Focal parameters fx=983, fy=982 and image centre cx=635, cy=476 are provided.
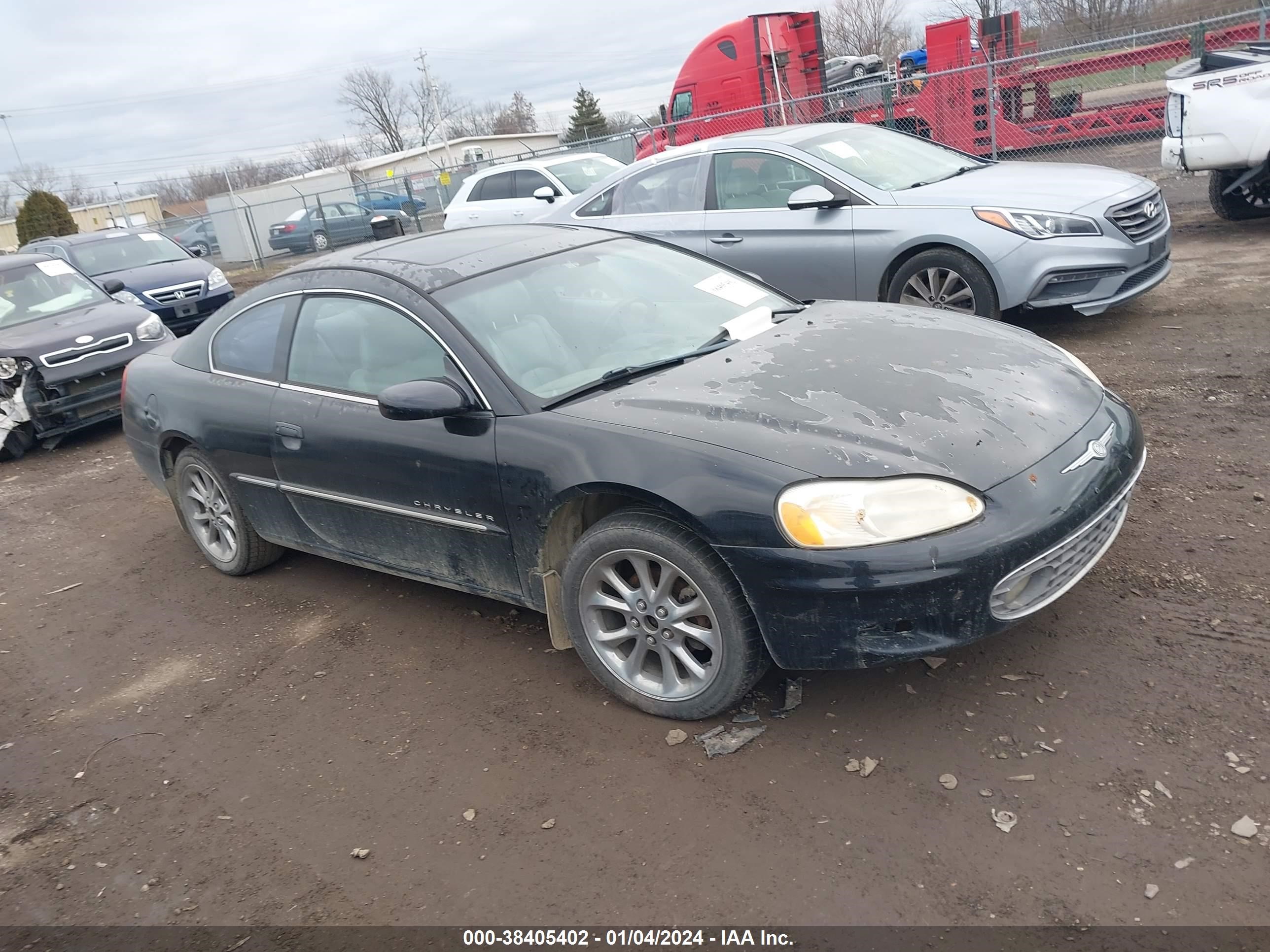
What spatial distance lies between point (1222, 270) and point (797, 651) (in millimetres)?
7342

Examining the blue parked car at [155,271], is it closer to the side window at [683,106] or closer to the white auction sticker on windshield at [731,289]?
the side window at [683,106]

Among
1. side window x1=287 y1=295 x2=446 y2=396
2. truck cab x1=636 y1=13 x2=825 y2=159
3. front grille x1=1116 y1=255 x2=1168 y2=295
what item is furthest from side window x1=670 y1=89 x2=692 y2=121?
side window x1=287 y1=295 x2=446 y2=396

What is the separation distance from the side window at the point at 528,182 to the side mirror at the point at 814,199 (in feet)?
22.0

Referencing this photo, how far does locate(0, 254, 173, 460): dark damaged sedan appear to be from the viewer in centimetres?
841

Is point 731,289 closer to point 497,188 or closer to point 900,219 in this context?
point 900,219

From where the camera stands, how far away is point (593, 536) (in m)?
3.29

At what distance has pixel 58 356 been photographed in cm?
851

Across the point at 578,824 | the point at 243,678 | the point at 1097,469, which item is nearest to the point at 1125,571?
the point at 1097,469

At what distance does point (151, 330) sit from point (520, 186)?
576 centimetres

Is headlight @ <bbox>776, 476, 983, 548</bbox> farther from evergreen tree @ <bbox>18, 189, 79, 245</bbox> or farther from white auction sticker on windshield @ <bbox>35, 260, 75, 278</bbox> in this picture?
evergreen tree @ <bbox>18, 189, 79, 245</bbox>

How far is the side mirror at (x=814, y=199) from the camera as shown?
23.2 ft

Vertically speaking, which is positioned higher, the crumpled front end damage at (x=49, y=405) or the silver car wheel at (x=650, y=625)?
the crumpled front end damage at (x=49, y=405)

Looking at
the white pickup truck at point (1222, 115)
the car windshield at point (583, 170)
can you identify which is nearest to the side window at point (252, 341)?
the white pickup truck at point (1222, 115)
